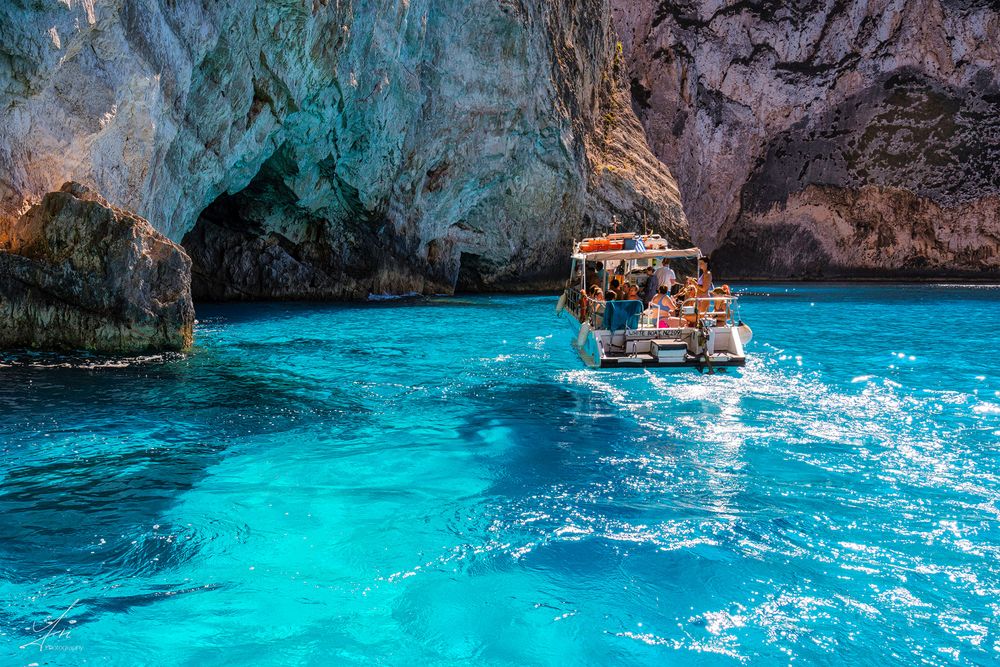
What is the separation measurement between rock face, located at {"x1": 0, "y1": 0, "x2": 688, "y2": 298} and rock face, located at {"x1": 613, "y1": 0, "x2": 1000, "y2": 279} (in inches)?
439

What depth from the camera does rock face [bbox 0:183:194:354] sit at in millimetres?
14180

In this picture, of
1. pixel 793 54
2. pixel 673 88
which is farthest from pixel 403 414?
pixel 793 54

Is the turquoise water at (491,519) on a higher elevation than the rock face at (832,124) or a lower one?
lower

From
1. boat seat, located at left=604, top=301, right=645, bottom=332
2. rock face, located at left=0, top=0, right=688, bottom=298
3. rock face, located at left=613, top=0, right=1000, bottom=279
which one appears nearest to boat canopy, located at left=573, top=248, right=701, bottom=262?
boat seat, located at left=604, top=301, right=645, bottom=332

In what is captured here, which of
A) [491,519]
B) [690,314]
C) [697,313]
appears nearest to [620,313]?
[697,313]

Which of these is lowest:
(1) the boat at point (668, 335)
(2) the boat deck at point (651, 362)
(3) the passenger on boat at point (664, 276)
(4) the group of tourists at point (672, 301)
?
(2) the boat deck at point (651, 362)

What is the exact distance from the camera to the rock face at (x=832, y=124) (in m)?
60.4

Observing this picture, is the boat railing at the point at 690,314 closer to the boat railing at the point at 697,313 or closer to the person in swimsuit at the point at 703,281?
the boat railing at the point at 697,313

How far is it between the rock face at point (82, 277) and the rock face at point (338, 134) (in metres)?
1.00

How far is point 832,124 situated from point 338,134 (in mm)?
Answer: 49598

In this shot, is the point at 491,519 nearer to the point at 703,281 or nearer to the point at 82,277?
the point at 703,281
